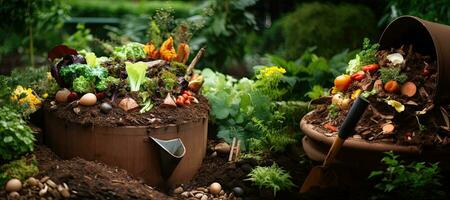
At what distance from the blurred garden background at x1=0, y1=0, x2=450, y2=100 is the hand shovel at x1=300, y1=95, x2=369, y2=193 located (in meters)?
1.51

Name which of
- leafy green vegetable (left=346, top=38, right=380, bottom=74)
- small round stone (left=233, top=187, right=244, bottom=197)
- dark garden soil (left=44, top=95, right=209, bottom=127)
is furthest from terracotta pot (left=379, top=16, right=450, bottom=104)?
dark garden soil (left=44, top=95, right=209, bottom=127)

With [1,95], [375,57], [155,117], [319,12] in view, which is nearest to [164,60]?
[155,117]

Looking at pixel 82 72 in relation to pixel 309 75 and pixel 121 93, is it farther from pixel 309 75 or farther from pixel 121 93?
pixel 309 75

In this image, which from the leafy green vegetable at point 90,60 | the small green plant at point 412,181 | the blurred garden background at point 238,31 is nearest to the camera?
the small green plant at point 412,181

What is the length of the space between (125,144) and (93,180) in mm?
368

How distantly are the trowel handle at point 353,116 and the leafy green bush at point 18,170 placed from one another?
1.85m

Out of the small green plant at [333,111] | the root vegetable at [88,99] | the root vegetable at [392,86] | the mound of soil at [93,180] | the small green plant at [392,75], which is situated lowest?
the mound of soil at [93,180]

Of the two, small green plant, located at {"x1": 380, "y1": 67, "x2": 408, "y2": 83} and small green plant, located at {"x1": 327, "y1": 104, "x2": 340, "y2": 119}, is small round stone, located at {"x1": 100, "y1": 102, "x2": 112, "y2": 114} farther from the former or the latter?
small green plant, located at {"x1": 380, "y1": 67, "x2": 408, "y2": 83}

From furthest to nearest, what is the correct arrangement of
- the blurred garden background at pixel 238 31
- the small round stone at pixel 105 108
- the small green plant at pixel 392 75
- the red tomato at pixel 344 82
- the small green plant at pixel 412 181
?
the blurred garden background at pixel 238 31 → the red tomato at pixel 344 82 → the small round stone at pixel 105 108 → the small green plant at pixel 392 75 → the small green plant at pixel 412 181

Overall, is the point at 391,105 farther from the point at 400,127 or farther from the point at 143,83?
the point at 143,83

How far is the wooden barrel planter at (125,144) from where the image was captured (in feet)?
12.0

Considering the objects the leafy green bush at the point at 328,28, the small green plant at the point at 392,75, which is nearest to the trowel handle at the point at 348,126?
the small green plant at the point at 392,75

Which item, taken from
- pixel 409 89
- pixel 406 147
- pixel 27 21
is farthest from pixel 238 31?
pixel 406 147

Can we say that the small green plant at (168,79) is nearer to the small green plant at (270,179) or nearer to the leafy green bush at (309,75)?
the small green plant at (270,179)
